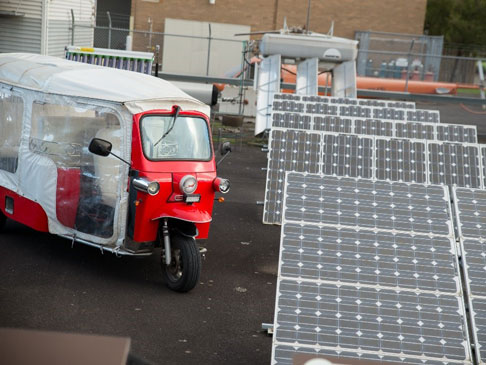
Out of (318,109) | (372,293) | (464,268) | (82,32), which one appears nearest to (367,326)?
(372,293)

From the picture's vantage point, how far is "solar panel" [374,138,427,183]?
11.7 meters

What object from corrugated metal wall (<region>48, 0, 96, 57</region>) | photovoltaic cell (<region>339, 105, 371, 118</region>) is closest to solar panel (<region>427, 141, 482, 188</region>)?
photovoltaic cell (<region>339, 105, 371, 118</region>)

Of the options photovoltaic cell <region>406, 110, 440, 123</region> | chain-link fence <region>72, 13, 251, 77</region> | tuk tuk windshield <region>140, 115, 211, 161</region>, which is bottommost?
tuk tuk windshield <region>140, 115, 211, 161</region>

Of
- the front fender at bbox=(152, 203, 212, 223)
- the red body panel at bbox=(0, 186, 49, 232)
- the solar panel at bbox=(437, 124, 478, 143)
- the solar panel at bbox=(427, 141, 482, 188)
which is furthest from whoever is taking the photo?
the solar panel at bbox=(437, 124, 478, 143)

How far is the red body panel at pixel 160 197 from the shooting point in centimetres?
918

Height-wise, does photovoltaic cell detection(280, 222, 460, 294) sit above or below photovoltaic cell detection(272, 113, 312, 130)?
below

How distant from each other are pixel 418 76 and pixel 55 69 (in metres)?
30.3

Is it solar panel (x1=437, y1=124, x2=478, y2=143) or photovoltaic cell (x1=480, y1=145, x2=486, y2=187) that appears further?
solar panel (x1=437, y1=124, x2=478, y2=143)

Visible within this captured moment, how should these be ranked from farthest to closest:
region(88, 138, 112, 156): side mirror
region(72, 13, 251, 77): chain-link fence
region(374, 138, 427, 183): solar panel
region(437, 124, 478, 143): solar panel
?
1. region(72, 13, 251, 77): chain-link fence
2. region(437, 124, 478, 143): solar panel
3. region(374, 138, 427, 183): solar panel
4. region(88, 138, 112, 156): side mirror

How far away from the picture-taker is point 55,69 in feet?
34.3

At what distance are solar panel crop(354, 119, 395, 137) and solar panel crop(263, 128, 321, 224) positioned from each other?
2284mm

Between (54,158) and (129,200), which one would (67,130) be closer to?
(54,158)

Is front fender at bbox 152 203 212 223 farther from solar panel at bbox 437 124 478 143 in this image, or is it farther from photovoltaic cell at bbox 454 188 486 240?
solar panel at bbox 437 124 478 143

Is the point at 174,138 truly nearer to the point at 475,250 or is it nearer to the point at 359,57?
the point at 475,250
